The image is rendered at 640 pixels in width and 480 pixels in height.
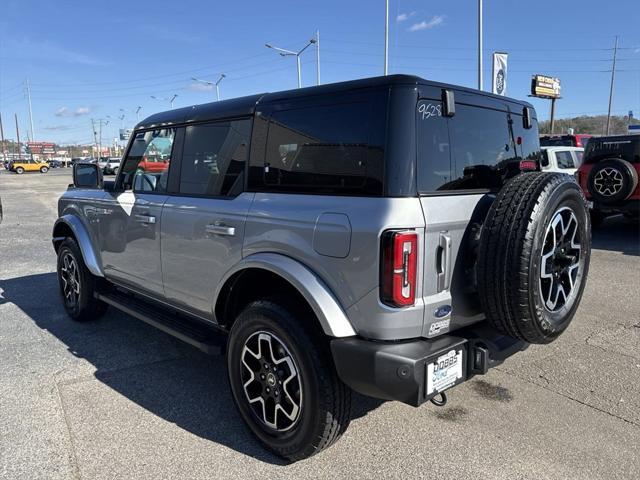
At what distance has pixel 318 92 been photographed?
272 centimetres

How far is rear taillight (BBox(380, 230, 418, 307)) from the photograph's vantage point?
227cm

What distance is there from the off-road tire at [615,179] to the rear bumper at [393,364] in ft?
23.6

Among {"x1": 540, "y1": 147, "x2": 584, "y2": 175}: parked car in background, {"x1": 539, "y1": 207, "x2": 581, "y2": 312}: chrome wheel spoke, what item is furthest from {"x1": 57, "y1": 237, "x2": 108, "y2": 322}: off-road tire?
{"x1": 540, "y1": 147, "x2": 584, "y2": 175}: parked car in background

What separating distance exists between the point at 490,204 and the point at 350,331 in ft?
3.47

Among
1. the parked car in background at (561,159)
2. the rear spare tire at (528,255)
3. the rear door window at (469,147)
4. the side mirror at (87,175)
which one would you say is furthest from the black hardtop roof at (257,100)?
the parked car in background at (561,159)

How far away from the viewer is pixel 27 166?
58.5m

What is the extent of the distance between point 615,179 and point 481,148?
22.1ft

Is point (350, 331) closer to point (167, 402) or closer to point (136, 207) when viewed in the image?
point (167, 402)

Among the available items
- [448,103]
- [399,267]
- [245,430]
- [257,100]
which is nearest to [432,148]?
[448,103]

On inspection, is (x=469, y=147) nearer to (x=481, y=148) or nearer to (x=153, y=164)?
(x=481, y=148)

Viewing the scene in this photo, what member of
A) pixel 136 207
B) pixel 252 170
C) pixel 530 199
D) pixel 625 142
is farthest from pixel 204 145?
pixel 625 142

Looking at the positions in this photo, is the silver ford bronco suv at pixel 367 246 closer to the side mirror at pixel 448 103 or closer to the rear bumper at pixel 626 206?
the side mirror at pixel 448 103

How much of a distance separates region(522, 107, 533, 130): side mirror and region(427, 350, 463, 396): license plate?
176 cm

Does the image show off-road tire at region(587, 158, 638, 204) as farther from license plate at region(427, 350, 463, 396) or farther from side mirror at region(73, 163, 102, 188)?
side mirror at region(73, 163, 102, 188)
